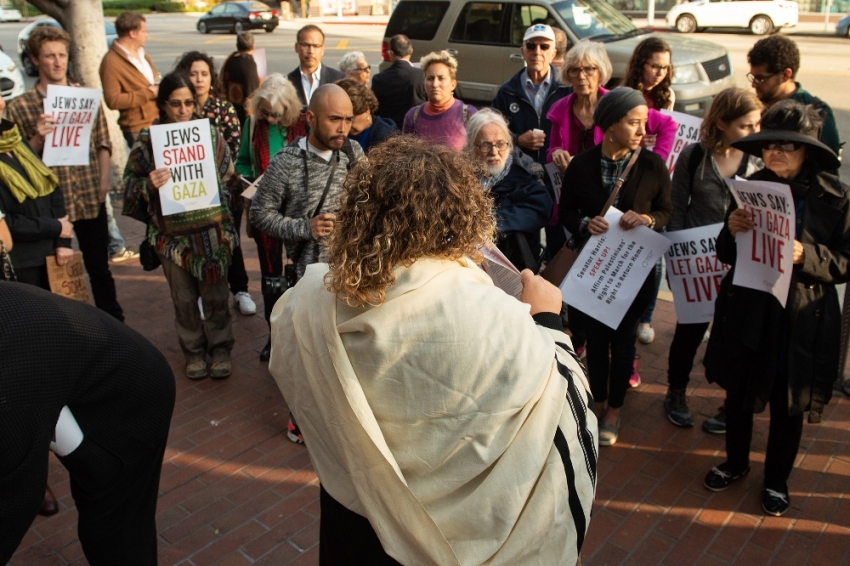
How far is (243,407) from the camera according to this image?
Answer: 4598mm

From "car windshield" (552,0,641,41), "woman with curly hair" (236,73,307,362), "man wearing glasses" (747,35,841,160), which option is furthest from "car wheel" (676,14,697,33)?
"woman with curly hair" (236,73,307,362)

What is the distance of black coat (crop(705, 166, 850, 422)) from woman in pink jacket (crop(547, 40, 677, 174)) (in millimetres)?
1597

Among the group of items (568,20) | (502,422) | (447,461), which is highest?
(568,20)

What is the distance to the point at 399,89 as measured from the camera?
6.80 metres

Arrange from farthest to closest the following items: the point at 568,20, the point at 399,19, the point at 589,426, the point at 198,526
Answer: the point at 399,19
the point at 568,20
the point at 198,526
the point at 589,426

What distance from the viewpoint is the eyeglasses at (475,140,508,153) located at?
3979 mm

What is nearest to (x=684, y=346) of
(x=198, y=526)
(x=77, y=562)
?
(x=198, y=526)

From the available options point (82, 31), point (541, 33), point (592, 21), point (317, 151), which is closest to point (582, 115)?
point (541, 33)

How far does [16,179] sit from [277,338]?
2770mm

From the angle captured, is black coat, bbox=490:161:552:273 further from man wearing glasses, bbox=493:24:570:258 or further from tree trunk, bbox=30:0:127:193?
tree trunk, bbox=30:0:127:193

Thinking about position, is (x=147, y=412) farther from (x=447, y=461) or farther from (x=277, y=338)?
(x=447, y=461)

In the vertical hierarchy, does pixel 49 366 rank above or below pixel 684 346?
above

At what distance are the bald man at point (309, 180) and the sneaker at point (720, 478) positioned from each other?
210cm

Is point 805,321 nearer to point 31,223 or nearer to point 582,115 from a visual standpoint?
point 582,115
